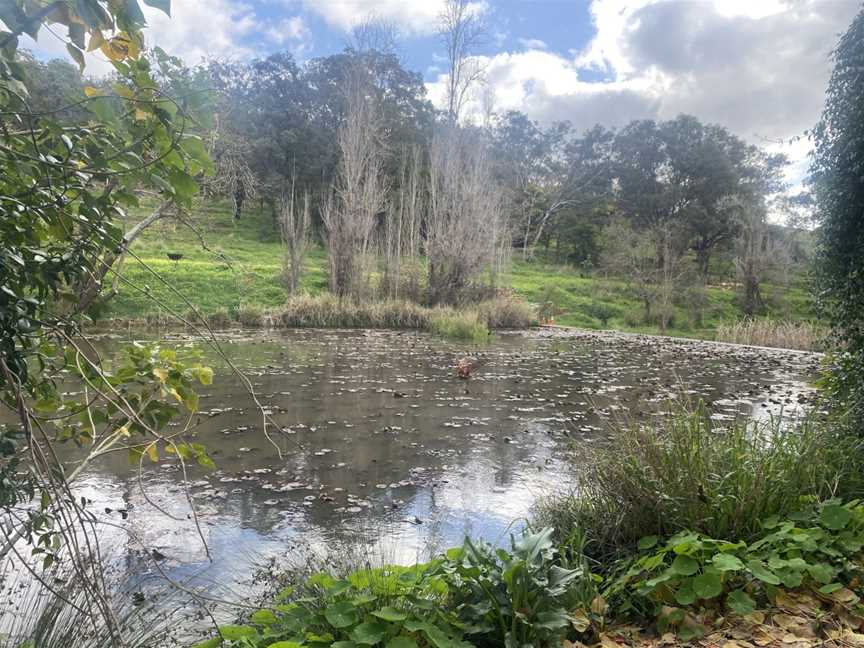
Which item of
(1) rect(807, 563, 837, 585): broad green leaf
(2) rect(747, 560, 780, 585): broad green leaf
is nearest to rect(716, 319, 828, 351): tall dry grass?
(1) rect(807, 563, 837, 585): broad green leaf

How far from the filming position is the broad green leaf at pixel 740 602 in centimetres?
224

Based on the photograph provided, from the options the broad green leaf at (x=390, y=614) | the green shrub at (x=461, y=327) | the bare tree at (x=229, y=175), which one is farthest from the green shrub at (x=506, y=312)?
the broad green leaf at (x=390, y=614)

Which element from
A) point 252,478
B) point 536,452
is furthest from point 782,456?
point 252,478

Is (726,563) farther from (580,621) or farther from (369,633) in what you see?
(369,633)

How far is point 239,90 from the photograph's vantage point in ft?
115

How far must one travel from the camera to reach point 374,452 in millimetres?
5805

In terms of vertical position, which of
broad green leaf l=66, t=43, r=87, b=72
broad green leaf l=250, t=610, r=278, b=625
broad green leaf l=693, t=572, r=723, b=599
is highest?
broad green leaf l=66, t=43, r=87, b=72

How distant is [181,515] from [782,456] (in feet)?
13.7

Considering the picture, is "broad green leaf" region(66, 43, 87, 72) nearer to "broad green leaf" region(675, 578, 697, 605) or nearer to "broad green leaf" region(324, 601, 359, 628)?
"broad green leaf" region(324, 601, 359, 628)

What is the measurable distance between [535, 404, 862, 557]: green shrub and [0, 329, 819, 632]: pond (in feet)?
1.37

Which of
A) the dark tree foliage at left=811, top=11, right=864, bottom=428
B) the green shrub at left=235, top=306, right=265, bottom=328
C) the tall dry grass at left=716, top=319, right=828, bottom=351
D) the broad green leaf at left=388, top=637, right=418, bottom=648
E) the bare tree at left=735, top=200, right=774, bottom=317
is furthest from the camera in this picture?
the bare tree at left=735, top=200, right=774, bottom=317

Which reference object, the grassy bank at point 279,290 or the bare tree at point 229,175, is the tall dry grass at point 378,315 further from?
the bare tree at point 229,175

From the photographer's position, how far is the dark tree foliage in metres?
4.02

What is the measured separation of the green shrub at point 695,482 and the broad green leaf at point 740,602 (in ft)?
1.88
